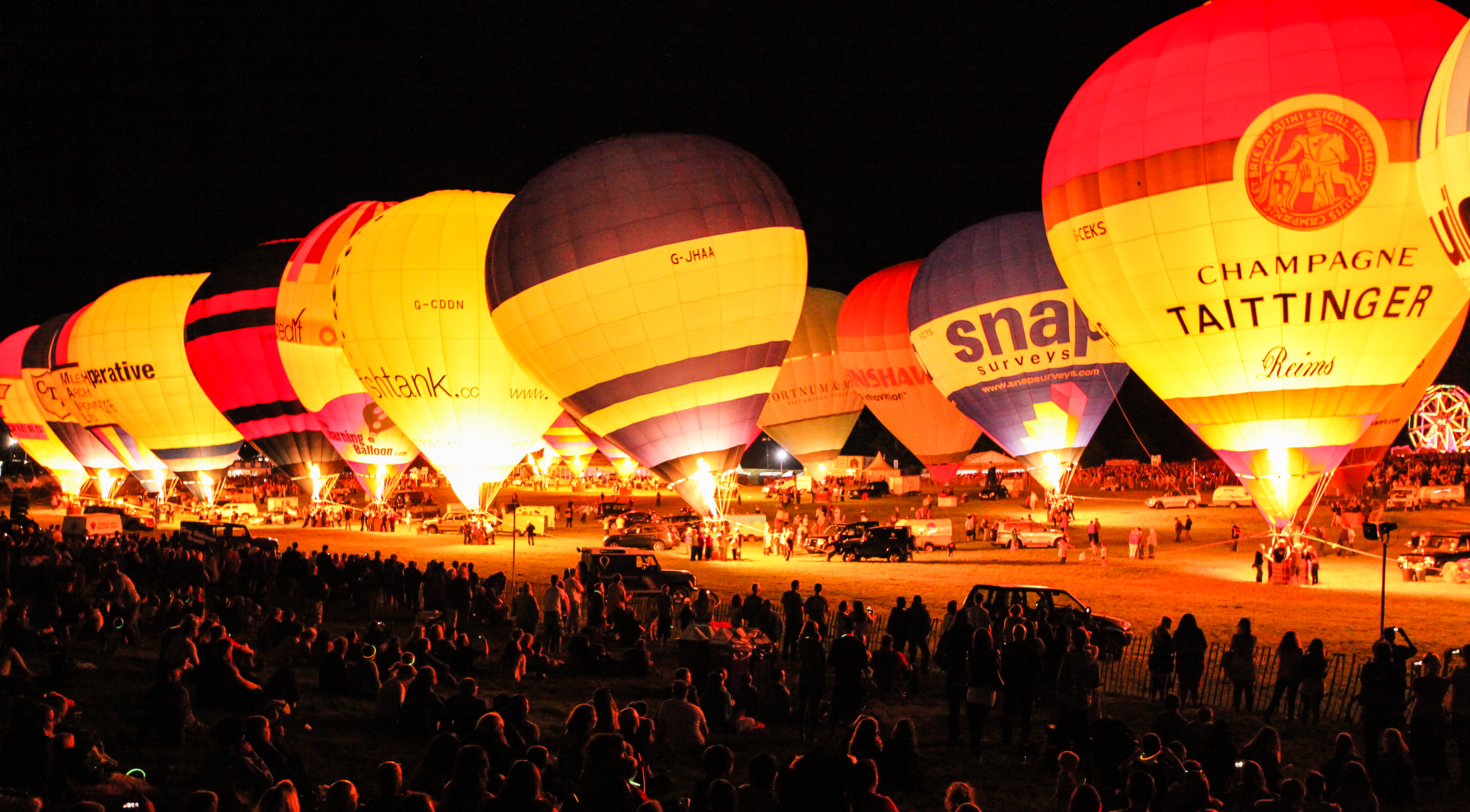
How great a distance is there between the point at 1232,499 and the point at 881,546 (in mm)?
18271

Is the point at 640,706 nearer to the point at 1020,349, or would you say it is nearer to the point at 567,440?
the point at 1020,349

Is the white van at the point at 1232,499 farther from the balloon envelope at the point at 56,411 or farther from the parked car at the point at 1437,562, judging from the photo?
the balloon envelope at the point at 56,411

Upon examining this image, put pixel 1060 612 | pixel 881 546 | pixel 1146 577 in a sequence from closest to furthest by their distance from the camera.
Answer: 1. pixel 1060 612
2. pixel 1146 577
3. pixel 881 546

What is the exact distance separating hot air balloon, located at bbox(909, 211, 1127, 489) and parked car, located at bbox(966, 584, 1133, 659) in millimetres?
16554

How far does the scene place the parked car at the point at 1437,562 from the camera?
862 inches

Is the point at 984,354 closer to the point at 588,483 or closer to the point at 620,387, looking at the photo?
the point at 620,387

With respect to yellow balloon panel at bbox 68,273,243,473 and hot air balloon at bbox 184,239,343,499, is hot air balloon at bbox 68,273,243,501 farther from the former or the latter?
hot air balloon at bbox 184,239,343,499

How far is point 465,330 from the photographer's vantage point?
28.0 metres

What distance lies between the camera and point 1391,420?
29031 millimetres

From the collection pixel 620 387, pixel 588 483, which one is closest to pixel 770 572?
pixel 620 387

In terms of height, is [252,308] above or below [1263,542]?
above

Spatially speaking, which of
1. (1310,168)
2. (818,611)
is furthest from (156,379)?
(1310,168)

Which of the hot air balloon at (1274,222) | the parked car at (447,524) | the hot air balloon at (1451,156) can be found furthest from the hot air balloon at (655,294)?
the parked car at (447,524)

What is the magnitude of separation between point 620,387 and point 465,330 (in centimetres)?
677
